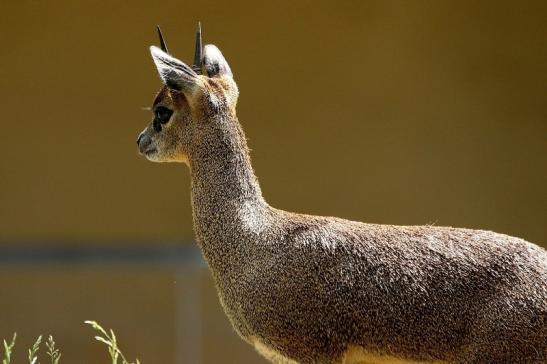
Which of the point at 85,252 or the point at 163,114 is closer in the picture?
the point at 163,114

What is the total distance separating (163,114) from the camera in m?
3.82

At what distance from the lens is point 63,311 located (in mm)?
7500

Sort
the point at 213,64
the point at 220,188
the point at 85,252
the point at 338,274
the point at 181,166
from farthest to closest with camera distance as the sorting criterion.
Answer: the point at 181,166 < the point at 85,252 < the point at 213,64 < the point at 220,188 < the point at 338,274

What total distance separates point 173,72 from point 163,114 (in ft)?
0.82

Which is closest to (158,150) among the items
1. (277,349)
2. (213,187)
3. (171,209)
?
(213,187)

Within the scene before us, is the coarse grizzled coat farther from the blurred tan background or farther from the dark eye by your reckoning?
the blurred tan background

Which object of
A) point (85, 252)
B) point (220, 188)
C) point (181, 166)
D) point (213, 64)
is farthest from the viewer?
point (181, 166)

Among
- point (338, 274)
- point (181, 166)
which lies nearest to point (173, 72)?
point (338, 274)

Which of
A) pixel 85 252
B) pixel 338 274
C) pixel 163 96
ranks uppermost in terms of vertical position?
pixel 163 96

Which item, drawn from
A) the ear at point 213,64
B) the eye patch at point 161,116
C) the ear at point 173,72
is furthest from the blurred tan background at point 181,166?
the ear at point 173,72

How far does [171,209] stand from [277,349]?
13.6 feet

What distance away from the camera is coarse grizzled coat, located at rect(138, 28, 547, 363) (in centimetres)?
339

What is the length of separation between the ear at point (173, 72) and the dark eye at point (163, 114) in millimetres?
154

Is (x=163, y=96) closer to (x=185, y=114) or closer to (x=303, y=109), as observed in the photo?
(x=185, y=114)
